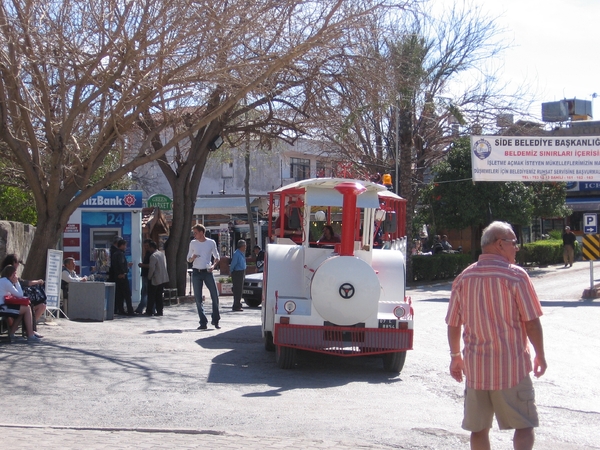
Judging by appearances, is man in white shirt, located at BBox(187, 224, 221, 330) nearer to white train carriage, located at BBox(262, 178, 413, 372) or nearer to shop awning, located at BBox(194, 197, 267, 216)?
white train carriage, located at BBox(262, 178, 413, 372)

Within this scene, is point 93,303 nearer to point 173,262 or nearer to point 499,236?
point 173,262

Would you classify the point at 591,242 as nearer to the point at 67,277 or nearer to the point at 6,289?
the point at 67,277

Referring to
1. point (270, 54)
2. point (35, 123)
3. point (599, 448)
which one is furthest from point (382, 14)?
point (599, 448)

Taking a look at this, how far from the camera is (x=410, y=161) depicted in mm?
26484

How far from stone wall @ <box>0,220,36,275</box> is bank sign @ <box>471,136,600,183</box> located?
13.6 m

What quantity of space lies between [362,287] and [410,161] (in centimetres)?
1814

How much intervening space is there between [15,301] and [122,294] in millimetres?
5529

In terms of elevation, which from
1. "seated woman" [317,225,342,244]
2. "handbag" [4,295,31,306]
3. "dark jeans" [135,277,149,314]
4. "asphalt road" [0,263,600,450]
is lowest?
"asphalt road" [0,263,600,450]

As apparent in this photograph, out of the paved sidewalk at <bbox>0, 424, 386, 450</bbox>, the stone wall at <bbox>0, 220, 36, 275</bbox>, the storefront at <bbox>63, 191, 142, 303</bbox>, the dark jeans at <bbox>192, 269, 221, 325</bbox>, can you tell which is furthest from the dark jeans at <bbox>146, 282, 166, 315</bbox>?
the paved sidewalk at <bbox>0, 424, 386, 450</bbox>

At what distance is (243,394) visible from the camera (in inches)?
313

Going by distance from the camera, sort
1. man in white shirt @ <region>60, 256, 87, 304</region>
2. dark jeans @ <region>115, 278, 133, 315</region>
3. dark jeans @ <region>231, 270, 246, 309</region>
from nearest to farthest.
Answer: man in white shirt @ <region>60, 256, 87, 304</region> → dark jeans @ <region>115, 278, 133, 315</region> → dark jeans @ <region>231, 270, 246, 309</region>

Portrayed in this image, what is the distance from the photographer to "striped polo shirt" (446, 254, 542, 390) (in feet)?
15.1

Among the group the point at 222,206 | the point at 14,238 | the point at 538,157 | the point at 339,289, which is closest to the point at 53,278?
the point at 14,238

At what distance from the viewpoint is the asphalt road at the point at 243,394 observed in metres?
6.31
